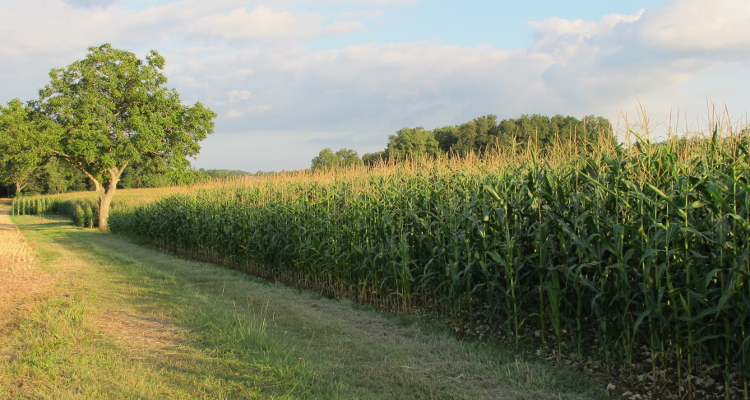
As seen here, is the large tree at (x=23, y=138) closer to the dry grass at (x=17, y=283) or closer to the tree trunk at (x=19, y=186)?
the dry grass at (x=17, y=283)

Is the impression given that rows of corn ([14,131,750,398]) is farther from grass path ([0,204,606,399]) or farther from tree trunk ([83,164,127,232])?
tree trunk ([83,164,127,232])

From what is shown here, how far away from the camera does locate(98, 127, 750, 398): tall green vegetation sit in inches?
150

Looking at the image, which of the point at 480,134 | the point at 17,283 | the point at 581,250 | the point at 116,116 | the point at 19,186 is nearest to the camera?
the point at 581,250

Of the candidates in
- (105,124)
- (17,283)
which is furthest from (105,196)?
(17,283)

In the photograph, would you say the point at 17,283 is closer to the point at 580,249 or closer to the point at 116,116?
the point at 580,249

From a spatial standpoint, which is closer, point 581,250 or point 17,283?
point 581,250

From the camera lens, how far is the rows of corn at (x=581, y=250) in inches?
150

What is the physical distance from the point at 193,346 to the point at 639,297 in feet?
15.7

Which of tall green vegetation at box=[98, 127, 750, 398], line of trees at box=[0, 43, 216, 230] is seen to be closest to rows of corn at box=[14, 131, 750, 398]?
tall green vegetation at box=[98, 127, 750, 398]

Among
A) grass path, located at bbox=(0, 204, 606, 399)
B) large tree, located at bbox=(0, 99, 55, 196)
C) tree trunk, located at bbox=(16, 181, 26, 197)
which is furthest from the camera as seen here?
tree trunk, located at bbox=(16, 181, 26, 197)

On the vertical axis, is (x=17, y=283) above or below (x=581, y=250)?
below

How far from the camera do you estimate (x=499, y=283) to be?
5.23m

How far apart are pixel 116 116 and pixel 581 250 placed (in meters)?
29.3

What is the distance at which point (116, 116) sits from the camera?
27.2 m
